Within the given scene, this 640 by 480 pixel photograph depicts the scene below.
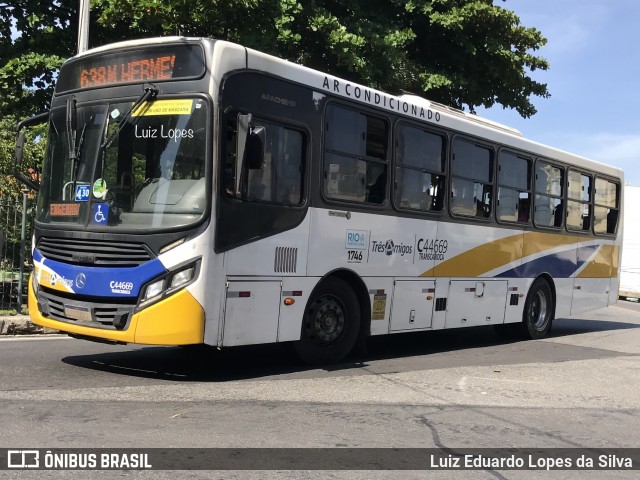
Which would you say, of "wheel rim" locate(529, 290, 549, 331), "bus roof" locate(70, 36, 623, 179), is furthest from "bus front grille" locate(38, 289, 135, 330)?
"wheel rim" locate(529, 290, 549, 331)

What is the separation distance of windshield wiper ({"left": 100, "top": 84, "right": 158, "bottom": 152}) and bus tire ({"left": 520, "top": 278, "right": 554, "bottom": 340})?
807cm

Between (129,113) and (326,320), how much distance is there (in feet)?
10.6

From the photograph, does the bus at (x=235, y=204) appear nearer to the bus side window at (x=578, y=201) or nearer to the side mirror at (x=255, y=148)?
the side mirror at (x=255, y=148)

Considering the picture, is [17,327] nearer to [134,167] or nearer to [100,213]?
[100,213]

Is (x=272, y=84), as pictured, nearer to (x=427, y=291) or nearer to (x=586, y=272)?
(x=427, y=291)

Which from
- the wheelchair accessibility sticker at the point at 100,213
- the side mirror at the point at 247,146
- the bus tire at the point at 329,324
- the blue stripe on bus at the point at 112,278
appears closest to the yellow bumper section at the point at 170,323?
the blue stripe on bus at the point at 112,278

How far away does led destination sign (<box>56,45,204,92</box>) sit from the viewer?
7.68m

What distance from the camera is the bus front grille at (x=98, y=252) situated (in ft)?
24.4

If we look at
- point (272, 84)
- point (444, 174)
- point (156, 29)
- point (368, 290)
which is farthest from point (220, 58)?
point (156, 29)

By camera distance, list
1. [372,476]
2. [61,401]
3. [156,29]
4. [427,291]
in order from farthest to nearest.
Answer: [156,29] → [427,291] → [61,401] → [372,476]

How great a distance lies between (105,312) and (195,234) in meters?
1.20

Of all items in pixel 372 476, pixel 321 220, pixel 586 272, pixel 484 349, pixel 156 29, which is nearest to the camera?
pixel 372 476

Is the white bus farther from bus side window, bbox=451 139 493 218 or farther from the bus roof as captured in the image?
bus side window, bbox=451 139 493 218

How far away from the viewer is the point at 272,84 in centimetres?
818
